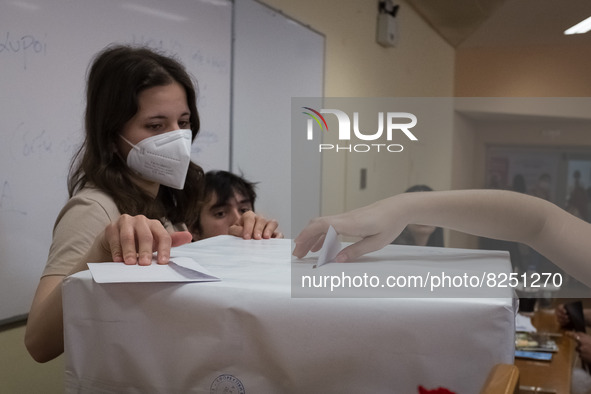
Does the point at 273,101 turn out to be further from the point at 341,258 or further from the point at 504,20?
the point at 504,20

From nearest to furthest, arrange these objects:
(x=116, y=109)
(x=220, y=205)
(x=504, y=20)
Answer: (x=116, y=109)
(x=220, y=205)
(x=504, y=20)

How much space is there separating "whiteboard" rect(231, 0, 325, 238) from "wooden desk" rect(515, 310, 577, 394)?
3.02ft

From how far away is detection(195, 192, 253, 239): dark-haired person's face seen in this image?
1.88m

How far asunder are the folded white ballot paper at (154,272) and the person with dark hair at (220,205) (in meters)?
1.27

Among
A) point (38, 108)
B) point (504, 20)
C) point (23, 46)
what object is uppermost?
point (504, 20)

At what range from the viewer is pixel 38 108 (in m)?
1.53

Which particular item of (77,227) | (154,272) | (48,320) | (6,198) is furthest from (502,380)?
(6,198)

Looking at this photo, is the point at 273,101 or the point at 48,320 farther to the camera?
the point at 273,101

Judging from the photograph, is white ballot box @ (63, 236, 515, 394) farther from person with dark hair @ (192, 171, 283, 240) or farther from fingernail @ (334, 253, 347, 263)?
person with dark hair @ (192, 171, 283, 240)

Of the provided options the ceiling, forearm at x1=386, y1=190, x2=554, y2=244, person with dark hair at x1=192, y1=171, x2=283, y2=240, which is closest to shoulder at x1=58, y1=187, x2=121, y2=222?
forearm at x1=386, y1=190, x2=554, y2=244

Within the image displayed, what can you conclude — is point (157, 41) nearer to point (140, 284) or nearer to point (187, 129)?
point (187, 129)

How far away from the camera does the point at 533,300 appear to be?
285cm

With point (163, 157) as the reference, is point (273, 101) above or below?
above

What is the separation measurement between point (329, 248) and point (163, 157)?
665 mm
